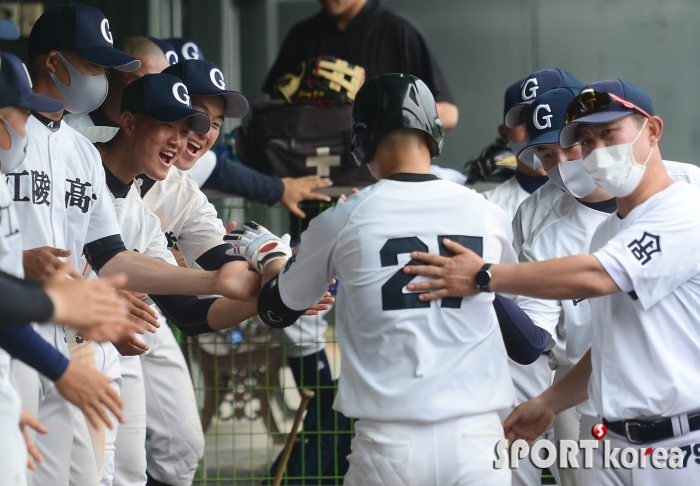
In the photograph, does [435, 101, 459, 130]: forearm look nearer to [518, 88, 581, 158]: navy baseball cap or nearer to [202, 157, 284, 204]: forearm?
[202, 157, 284, 204]: forearm

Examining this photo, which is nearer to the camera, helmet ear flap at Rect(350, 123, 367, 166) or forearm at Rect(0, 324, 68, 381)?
forearm at Rect(0, 324, 68, 381)

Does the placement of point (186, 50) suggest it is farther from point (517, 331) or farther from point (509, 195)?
point (517, 331)

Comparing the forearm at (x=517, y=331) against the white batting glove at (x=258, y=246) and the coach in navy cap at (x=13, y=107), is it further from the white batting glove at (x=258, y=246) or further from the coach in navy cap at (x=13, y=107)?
the coach in navy cap at (x=13, y=107)

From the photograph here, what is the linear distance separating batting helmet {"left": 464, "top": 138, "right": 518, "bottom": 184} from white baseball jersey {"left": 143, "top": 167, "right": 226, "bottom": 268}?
1831mm

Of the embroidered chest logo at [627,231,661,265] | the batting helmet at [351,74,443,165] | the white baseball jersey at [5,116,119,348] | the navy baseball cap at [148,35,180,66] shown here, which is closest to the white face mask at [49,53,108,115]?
the white baseball jersey at [5,116,119,348]

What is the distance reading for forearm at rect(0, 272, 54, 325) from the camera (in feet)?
8.15

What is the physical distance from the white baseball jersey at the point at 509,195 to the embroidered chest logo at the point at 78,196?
217 cm

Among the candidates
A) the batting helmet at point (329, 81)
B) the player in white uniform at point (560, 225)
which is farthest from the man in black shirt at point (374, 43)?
the player in white uniform at point (560, 225)

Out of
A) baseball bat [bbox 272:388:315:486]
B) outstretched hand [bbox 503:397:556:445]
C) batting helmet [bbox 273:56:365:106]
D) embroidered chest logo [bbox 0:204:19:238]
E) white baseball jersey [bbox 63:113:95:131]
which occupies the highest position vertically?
batting helmet [bbox 273:56:365:106]

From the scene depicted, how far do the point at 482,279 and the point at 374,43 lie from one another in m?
3.19

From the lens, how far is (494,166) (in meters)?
5.74

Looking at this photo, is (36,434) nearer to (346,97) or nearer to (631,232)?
(631,232)

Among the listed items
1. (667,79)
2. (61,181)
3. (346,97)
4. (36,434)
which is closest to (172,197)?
(61,181)

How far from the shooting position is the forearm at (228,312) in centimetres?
402
